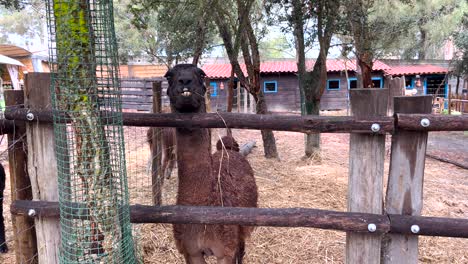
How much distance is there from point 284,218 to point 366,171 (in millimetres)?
660

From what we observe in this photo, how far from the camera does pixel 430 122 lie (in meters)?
2.36

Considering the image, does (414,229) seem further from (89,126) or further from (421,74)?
(421,74)

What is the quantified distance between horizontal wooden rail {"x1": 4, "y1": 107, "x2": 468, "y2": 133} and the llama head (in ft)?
0.37

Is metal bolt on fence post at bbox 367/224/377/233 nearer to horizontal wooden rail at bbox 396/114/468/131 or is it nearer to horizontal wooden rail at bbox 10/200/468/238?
horizontal wooden rail at bbox 10/200/468/238

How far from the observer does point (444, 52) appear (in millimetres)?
40906

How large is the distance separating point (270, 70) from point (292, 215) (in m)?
24.6

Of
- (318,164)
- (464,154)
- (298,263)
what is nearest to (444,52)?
(464,154)

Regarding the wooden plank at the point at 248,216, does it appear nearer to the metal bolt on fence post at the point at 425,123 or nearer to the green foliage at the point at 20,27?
the metal bolt on fence post at the point at 425,123

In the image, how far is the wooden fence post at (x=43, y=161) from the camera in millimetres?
2654

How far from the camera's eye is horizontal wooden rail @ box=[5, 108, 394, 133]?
8.00ft

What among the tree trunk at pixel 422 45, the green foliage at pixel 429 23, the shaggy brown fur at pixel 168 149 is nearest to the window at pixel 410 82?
the green foliage at pixel 429 23

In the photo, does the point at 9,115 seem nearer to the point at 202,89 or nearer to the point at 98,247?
the point at 98,247

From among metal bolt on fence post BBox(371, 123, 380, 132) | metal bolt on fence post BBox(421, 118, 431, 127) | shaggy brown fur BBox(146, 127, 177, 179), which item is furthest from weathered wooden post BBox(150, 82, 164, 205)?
metal bolt on fence post BBox(421, 118, 431, 127)

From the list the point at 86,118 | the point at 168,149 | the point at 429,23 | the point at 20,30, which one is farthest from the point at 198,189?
the point at 20,30
